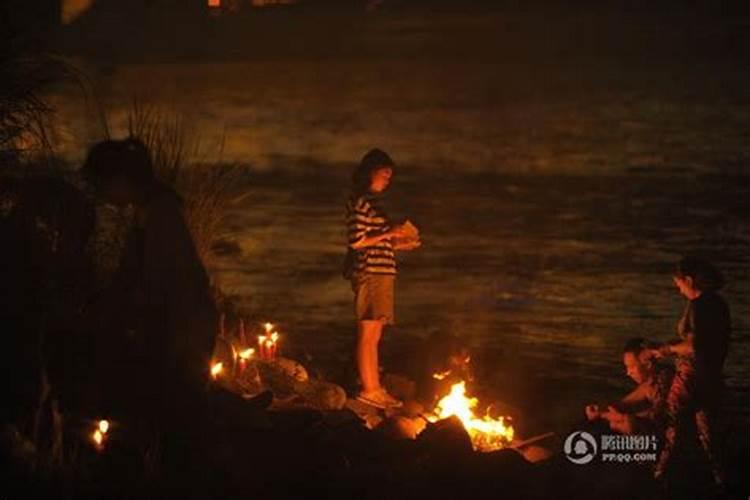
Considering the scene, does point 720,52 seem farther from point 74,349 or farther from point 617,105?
point 74,349

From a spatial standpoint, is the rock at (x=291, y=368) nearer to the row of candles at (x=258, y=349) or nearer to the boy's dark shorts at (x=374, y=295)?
the row of candles at (x=258, y=349)

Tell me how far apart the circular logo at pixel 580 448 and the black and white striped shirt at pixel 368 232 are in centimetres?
209

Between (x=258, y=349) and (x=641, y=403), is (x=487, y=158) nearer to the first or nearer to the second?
(x=258, y=349)

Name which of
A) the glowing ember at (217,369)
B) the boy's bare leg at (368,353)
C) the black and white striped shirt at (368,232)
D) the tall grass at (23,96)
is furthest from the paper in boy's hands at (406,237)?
the tall grass at (23,96)

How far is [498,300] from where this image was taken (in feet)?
44.9

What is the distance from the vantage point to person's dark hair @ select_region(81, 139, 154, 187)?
19.6ft

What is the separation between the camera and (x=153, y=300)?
20.3ft

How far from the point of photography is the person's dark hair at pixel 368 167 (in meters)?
9.32

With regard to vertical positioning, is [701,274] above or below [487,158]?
below

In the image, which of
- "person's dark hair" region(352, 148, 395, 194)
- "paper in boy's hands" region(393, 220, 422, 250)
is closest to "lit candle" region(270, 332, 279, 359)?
"paper in boy's hands" region(393, 220, 422, 250)

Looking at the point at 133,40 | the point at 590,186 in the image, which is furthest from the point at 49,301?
the point at 133,40

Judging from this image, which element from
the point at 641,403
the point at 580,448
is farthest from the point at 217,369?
the point at 641,403

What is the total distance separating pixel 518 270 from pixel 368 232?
596cm

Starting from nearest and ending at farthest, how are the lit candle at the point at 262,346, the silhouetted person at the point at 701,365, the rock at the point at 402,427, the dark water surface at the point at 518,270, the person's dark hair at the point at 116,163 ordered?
the person's dark hair at the point at 116,163 → the silhouetted person at the point at 701,365 → the rock at the point at 402,427 → the lit candle at the point at 262,346 → the dark water surface at the point at 518,270
